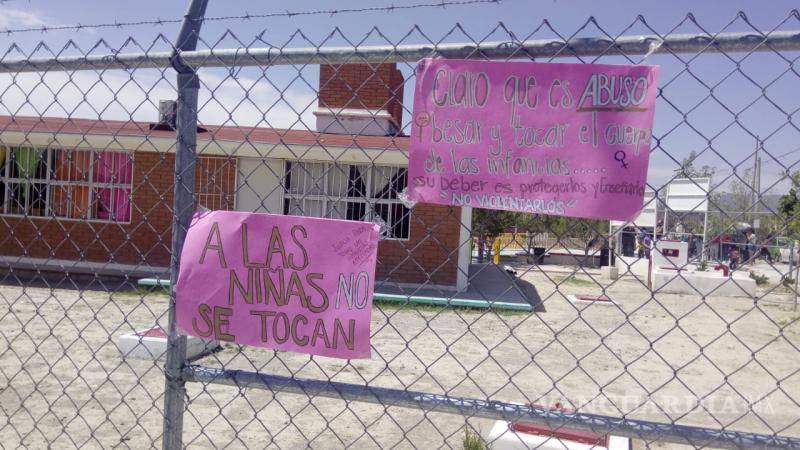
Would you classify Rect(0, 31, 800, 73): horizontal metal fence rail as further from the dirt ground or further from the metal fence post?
the dirt ground

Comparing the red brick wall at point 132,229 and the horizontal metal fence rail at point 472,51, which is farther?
the red brick wall at point 132,229

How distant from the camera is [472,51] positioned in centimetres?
203

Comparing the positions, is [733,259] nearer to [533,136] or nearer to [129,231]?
[533,136]

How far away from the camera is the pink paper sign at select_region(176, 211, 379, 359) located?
211 cm

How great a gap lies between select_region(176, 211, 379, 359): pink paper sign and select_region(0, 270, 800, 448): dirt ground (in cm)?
32

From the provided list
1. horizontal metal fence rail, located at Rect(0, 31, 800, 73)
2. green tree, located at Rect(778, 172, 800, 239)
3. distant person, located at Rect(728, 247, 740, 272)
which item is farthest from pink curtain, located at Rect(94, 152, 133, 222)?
horizontal metal fence rail, located at Rect(0, 31, 800, 73)

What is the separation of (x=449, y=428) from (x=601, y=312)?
9412mm

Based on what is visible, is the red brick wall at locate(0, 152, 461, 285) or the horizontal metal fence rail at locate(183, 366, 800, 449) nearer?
the horizontal metal fence rail at locate(183, 366, 800, 449)

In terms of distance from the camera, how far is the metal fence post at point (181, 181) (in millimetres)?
2389

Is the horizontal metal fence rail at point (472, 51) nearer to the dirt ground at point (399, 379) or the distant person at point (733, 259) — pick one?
the dirt ground at point (399, 379)

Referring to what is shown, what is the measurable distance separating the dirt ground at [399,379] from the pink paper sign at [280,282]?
324 millimetres

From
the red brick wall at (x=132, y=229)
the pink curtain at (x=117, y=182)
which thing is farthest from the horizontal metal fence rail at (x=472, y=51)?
the pink curtain at (x=117, y=182)

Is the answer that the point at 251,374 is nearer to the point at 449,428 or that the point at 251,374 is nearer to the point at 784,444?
Answer: the point at 784,444

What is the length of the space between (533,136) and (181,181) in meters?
1.24
